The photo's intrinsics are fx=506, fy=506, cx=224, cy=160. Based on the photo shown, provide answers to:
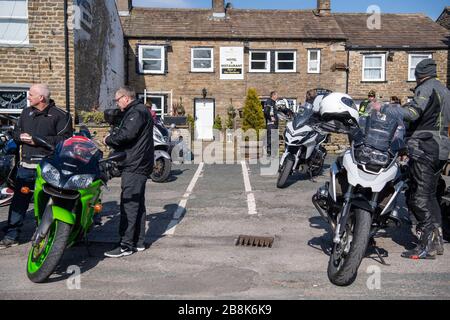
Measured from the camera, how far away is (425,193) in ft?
18.3

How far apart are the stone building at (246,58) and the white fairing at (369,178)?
22.2m

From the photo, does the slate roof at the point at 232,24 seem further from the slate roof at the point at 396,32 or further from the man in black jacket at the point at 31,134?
the man in black jacket at the point at 31,134

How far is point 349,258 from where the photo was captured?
453 centimetres

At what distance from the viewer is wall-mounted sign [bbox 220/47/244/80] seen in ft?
88.1

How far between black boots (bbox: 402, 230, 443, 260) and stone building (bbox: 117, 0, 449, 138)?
2168cm

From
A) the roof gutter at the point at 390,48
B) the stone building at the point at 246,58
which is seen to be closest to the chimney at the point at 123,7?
the stone building at the point at 246,58

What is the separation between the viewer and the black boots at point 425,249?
553cm

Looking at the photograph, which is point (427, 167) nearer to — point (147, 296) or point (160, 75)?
point (147, 296)

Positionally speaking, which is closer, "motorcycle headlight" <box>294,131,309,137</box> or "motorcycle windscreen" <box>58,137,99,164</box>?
"motorcycle windscreen" <box>58,137,99,164</box>

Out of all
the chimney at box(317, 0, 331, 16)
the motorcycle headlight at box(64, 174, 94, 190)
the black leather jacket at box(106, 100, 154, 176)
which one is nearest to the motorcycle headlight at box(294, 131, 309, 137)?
the black leather jacket at box(106, 100, 154, 176)

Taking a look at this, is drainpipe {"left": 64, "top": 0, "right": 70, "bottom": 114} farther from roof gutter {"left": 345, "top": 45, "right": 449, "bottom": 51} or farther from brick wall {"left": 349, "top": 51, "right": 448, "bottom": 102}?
brick wall {"left": 349, "top": 51, "right": 448, "bottom": 102}

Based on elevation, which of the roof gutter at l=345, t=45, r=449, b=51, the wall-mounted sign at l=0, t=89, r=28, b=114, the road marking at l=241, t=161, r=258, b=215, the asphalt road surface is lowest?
the asphalt road surface

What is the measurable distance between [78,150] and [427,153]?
147 inches

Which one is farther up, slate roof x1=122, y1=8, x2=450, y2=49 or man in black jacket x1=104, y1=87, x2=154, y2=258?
slate roof x1=122, y1=8, x2=450, y2=49
